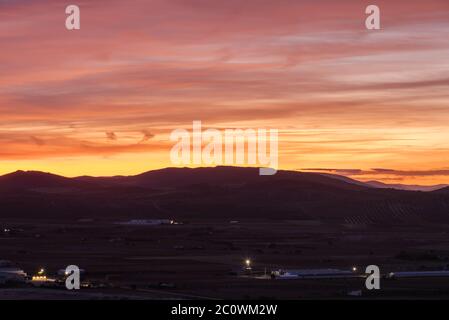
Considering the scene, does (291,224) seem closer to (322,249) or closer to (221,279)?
(322,249)

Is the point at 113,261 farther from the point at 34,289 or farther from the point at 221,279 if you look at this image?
the point at 34,289

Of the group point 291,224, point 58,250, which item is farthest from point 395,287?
point 291,224

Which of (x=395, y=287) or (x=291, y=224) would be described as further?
(x=291, y=224)

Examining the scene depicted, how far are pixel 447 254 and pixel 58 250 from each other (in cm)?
4176

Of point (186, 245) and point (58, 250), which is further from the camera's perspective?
point (186, 245)

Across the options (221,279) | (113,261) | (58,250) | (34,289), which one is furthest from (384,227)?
(34,289)

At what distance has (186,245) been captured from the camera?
402ft

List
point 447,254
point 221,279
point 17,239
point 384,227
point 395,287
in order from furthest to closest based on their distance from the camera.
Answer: point 384,227
point 17,239
point 447,254
point 221,279
point 395,287
